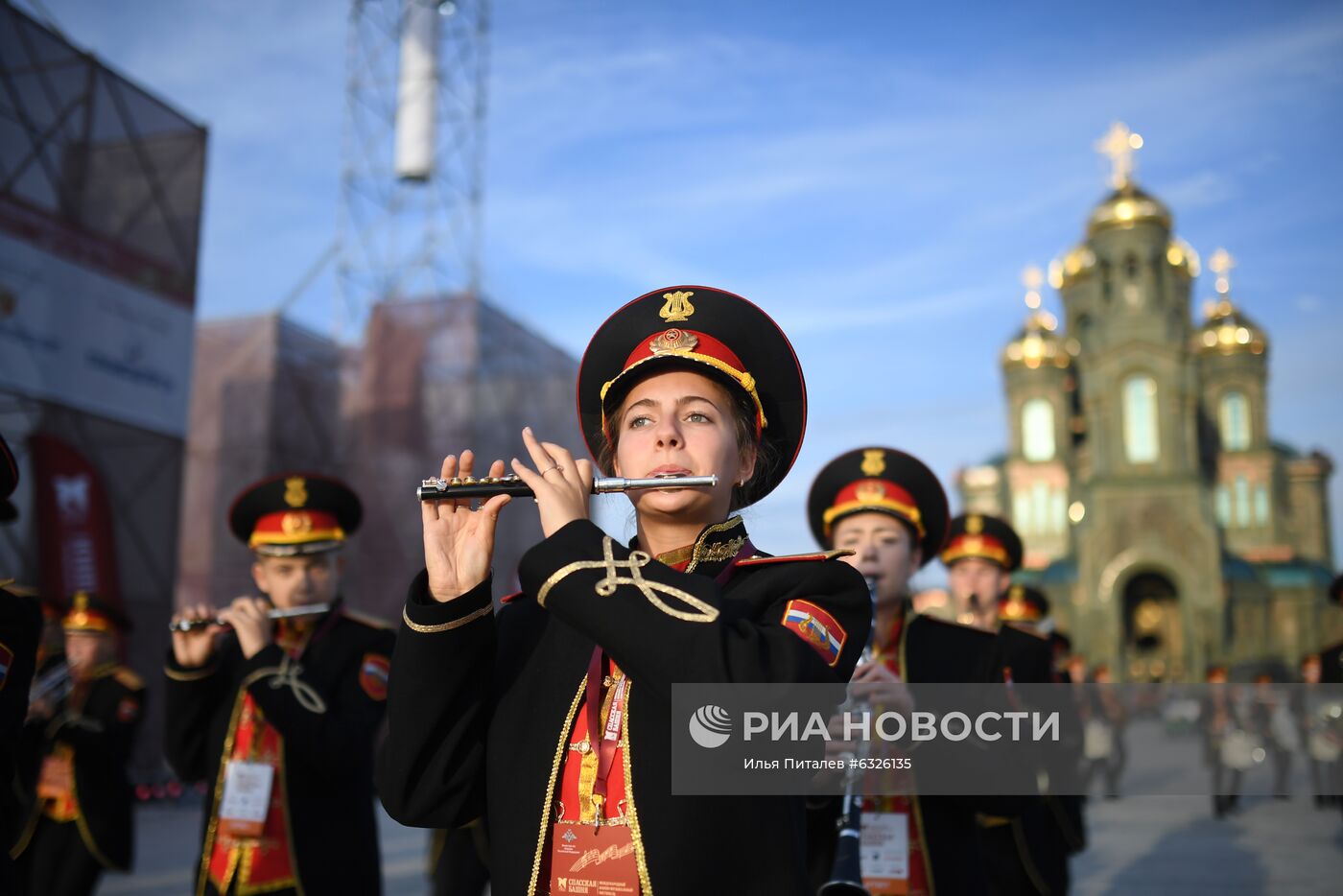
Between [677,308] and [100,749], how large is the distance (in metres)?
5.54

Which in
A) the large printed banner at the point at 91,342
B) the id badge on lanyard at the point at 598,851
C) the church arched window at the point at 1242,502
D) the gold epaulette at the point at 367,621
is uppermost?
the church arched window at the point at 1242,502

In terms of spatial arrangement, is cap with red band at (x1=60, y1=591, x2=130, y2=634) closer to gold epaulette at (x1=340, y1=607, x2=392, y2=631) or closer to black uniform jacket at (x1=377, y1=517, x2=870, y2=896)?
gold epaulette at (x1=340, y1=607, x2=392, y2=631)

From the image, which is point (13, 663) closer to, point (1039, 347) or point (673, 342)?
point (673, 342)

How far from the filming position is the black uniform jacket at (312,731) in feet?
15.1

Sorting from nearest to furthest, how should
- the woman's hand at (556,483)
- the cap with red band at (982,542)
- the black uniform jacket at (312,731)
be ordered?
the woman's hand at (556,483), the black uniform jacket at (312,731), the cap with red band at (982,542)

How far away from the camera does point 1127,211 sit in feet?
184

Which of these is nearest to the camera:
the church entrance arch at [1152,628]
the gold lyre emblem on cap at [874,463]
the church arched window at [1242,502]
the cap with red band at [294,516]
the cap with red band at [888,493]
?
the cap with red band at [888,493]

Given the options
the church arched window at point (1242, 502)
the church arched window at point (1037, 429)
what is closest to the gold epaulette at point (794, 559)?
the church arched window at point (1037, 429)

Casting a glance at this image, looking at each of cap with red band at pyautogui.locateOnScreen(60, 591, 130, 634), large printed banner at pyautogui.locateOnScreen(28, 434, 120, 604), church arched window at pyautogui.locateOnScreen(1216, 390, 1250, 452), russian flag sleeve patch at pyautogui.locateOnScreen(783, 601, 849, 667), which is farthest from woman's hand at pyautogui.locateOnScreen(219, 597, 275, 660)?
church arched window at pyautogui.locateOnScreen(1216, 390, 1250, 452)

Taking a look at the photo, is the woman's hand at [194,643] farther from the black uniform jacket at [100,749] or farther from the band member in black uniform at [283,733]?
the black uniform jacket at [100,749]

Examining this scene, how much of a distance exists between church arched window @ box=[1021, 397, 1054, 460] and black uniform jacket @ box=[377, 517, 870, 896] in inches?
2219

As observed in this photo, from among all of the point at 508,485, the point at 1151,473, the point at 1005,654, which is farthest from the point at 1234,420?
the point at 508,485

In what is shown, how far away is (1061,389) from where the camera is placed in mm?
57281

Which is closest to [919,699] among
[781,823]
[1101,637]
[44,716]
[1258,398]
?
[781,823]
